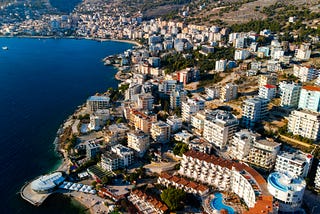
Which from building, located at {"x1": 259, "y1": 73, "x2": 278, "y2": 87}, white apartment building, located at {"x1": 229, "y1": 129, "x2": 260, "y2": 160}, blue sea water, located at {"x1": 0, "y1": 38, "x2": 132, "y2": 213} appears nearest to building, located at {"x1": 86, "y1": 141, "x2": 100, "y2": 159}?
blue sea water, located at {"x1": 0, "y1": 38, "x2": 132, "y2": 213}

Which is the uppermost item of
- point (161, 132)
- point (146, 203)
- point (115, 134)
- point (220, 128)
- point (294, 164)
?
point (220, 128)

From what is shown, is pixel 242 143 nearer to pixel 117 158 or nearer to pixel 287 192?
pixel 287 192

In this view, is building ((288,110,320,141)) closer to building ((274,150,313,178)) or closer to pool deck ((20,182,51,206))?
building ((274,150,313,178))

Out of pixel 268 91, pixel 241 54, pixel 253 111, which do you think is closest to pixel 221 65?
pixel 241 54

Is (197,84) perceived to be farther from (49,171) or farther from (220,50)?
(49,171)

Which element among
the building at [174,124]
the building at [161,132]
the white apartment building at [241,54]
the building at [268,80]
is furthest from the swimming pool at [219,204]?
the white apartment building at [241,54]

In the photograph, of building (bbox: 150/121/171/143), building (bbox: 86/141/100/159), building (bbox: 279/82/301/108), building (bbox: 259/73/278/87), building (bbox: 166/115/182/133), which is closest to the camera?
building (bbox: 86/141/100/159)
